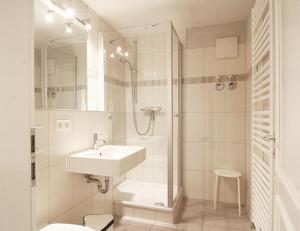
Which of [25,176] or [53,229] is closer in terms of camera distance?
[25,176]

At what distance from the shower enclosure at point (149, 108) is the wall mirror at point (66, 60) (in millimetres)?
447

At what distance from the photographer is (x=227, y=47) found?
2592 mm

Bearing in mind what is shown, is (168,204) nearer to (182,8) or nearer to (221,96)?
(221,96)

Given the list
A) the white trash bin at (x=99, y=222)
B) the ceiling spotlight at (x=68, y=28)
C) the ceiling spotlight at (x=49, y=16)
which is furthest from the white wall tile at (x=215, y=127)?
the ceiling spotlight at (x=49, y=16)

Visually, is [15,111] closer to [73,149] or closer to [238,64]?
[73,149]

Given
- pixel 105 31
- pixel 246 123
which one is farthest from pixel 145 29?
pixel 246 123

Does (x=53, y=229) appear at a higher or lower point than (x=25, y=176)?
lower

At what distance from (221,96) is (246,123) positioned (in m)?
0.47

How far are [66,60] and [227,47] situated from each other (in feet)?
6.53

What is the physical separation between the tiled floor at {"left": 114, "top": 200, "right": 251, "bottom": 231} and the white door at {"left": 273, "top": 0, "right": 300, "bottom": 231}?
1248 millimetres

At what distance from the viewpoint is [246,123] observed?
254 cm

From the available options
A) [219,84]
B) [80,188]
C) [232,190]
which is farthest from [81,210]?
[219,84]

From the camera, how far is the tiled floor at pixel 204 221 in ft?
6.90

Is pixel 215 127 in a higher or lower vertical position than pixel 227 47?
lower
